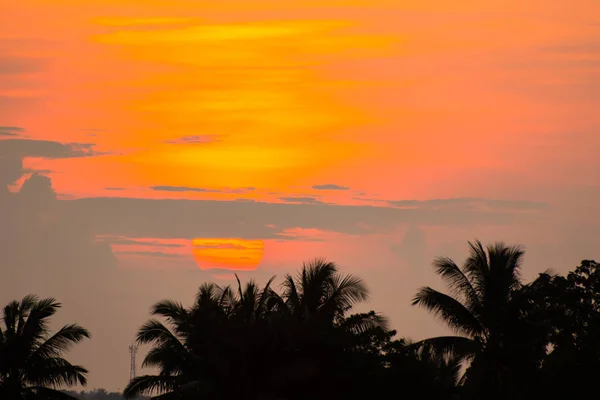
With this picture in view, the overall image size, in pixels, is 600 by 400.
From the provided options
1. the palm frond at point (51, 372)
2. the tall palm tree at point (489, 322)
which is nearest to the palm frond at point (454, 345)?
the tall palm tree at point (489, 322)

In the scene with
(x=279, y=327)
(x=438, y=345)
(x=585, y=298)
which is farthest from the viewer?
(x=585, y=298)

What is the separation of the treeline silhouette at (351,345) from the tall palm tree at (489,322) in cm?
4

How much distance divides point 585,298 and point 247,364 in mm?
17019

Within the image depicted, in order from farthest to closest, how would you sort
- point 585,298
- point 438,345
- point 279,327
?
point 585,298
point 438,345
point 279,327

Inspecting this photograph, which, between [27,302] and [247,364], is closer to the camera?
[247,364]

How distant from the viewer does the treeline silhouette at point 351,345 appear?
50.5m

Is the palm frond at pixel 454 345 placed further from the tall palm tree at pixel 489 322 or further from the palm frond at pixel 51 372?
the palm frond at pixel 51 372

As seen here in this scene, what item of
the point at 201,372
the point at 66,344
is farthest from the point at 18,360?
the point at 201,372

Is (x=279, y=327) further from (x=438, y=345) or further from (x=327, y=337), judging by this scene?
(x=438, y=345)

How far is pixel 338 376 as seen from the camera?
5369 centimetres

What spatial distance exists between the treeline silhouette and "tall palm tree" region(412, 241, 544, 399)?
4 cm

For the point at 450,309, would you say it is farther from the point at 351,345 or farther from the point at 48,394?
the point at 48,394

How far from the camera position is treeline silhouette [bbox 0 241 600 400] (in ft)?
166

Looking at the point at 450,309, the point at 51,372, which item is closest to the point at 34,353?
the point at 51,372
